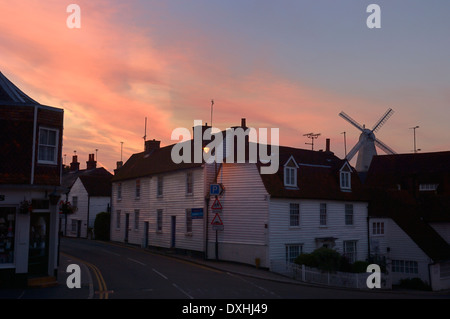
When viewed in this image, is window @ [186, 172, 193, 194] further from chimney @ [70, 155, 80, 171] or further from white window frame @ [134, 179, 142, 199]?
chimney @ [70, 155, 80, 171]

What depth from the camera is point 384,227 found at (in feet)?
131

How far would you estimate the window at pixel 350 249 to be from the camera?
121ft

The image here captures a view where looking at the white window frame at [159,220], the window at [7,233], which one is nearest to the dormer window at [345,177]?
the white window frame at [159,220]

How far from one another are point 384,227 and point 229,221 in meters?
15.2

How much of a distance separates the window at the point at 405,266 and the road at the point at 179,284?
43.3 ft

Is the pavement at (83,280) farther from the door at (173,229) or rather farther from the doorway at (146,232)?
the doorway at (146,232)

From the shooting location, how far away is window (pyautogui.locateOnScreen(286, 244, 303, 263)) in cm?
3188

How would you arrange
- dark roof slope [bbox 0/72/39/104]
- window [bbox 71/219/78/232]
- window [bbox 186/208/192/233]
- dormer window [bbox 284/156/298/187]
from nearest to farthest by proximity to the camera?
dark roof slope [bbox 0/72/39/104], dormer window [bbox 284/156/298/187], window [bbox 186/208/192/233], window [bbox 71/219/78/232]

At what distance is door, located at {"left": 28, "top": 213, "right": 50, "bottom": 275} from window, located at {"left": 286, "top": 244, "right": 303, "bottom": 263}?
16.8m

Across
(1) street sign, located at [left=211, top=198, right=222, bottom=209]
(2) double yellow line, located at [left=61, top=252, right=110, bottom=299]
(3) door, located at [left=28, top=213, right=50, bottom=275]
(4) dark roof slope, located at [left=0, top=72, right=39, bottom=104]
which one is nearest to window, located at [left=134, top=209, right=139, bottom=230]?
(2) double yellow line, located at [left=61, top=252, right=110, bottom=299]

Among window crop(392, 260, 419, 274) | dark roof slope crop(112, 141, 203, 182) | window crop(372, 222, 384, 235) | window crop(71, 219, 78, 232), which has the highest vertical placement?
dark roof slope crop(112, 141, 203, 182)

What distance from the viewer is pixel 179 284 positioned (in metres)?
21.5
